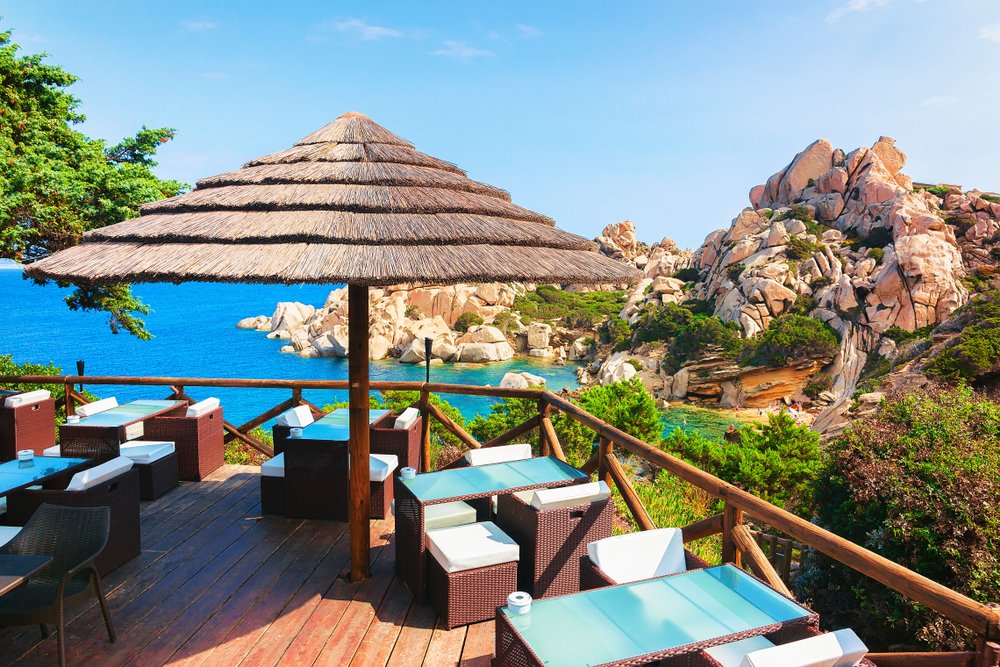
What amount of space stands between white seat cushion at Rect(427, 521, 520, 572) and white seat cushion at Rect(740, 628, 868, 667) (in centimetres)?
161

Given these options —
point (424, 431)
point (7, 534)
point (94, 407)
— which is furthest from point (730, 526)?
point (94, 407)

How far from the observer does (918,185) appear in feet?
169

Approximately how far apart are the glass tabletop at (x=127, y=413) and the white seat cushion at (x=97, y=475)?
4.98 feet

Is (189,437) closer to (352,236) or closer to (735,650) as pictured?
(352,236)

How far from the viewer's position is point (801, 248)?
41500 mm

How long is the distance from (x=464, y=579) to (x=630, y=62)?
60.5 feet

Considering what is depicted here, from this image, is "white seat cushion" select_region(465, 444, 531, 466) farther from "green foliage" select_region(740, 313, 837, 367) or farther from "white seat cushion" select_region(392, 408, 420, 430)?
"green foliage" select_region(740, 313, 837, 367)

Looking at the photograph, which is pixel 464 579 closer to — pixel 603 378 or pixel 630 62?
pixel 630 62

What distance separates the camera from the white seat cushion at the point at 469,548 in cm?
312

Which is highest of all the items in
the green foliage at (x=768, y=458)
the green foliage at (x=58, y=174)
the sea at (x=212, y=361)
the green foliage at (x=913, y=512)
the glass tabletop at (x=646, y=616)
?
the green foliage at (x=58, y=174)

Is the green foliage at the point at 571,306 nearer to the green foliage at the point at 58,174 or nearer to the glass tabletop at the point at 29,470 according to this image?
the green foliage at the point at 58,174

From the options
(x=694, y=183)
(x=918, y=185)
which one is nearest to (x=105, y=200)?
(x=694, y=183)

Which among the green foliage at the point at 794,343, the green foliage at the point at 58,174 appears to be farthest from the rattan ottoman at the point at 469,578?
the green foliage at the point at 794,343

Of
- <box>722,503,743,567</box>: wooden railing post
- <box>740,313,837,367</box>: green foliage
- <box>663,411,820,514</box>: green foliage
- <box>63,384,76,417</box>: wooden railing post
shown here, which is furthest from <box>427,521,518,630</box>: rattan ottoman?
<box>740,313,837,367</box>: green foliage
